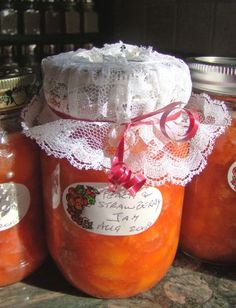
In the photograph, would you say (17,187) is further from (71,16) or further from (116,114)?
(71,16)

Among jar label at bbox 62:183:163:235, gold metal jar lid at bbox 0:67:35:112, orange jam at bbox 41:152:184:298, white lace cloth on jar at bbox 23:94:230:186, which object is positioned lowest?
orange jam at bbox 41:152:184:298

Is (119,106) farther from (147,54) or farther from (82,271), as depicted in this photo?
(82,271)

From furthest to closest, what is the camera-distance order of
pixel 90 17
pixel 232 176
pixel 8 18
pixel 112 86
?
1. pixel 90 17
2. pixel 8 18
3. pixel 232 176
4. pixel 112 86

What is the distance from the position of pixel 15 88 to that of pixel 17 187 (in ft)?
0.36

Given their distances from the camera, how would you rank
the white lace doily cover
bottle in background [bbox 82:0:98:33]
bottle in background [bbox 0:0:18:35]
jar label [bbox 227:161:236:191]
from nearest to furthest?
1. the white lace doily cover
2. jar label [bbox 227:161:236:191]
3. bottle in background [bbox 0:0:18:35]
4. bottle in background [bbox 82:0:98:33]

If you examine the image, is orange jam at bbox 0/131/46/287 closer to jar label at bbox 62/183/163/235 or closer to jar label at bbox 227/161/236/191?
jar label at bbox 62/183/163/235

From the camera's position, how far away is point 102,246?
1.35 feet

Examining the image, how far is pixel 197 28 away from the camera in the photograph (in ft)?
3.30

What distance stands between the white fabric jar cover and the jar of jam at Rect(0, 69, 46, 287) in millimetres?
23

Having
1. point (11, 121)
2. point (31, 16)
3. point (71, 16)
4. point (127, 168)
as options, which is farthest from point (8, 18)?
point (127, 168)

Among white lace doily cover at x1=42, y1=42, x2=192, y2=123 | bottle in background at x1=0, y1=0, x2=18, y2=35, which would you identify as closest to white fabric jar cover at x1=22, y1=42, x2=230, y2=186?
white lace doily cover at x1=42, y1=42, x2=192, y2=123

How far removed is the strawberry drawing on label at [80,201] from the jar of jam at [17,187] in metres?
0.06

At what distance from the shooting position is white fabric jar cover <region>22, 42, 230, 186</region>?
1.13ft

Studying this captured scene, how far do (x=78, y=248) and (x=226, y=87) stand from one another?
0.80ft
